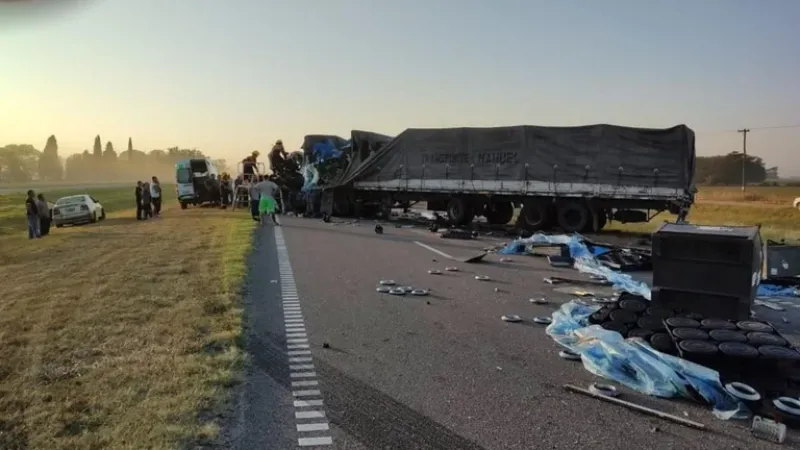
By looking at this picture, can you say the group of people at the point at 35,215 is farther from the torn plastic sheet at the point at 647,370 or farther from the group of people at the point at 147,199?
the torn plastic sheet at the point at 647,370

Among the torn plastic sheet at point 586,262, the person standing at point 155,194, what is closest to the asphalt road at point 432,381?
the torn plastic sheet at point 586,262

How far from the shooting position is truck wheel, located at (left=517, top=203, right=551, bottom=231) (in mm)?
18766

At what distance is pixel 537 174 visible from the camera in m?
18.6

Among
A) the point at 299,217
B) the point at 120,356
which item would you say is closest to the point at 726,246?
the point at 120,356

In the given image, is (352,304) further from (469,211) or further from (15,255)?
(469,211)

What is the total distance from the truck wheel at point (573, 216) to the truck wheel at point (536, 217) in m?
0.39

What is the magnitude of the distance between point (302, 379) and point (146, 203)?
24.0 m

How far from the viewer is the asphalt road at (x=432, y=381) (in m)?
3.86

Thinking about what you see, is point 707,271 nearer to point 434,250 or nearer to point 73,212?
→ point 434,250

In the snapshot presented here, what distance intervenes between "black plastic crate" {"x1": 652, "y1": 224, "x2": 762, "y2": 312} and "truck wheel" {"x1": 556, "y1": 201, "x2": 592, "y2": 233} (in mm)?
10704

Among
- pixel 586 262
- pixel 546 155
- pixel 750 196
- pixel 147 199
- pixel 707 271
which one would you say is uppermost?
pixel 546 155

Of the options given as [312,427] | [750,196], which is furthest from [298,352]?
[750,196]

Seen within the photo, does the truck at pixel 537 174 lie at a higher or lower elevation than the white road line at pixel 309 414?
higher

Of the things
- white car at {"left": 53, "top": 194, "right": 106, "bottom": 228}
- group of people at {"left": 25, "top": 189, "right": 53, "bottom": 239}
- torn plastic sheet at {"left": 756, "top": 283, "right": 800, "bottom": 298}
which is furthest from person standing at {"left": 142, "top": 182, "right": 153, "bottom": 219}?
torn plastic sheet at {"left": 756, "top": 283, "right": 800, "bottom": 298}
